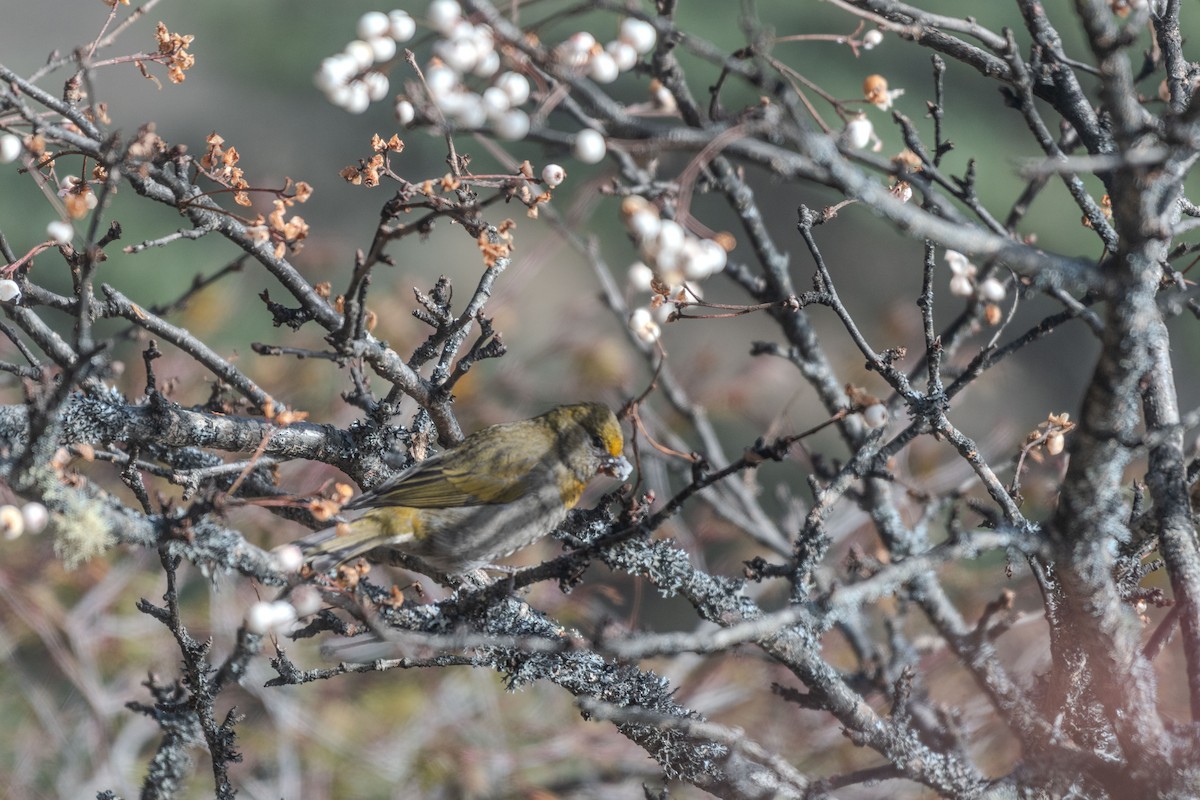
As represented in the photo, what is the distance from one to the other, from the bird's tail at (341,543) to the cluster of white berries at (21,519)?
462 mm

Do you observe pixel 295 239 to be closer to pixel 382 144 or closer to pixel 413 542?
pixel 382 144

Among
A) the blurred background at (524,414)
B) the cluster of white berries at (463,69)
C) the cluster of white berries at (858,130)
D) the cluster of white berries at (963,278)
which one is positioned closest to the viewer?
the cluster of white berries at (463,69)

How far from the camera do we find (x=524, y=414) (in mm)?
3795

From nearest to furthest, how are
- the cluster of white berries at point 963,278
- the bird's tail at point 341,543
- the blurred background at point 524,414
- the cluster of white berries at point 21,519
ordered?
the cluster of white berries at point 21,519 < the bird's tail at point 341,543 < the cluster of white berries at point 963,278 < the blurred background at point 524,414

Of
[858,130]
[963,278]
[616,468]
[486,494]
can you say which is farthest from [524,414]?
[858,130]

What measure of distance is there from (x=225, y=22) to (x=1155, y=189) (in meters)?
7.49

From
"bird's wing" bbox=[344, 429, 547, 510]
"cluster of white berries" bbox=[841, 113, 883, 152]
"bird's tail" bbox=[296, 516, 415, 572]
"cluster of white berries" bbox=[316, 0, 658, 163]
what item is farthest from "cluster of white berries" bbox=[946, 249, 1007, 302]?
"bird's tail" bbox=[296, 516, 415, 572]

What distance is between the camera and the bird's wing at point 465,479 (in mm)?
1854

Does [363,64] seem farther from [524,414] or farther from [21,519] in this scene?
[524,414]

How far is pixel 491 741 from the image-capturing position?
3.09 meters

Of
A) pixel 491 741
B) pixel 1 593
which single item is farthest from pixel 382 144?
pixel 1 593

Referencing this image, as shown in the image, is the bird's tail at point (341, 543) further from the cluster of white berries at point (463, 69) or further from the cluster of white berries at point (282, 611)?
the cluster of white berries at point (463, 69)

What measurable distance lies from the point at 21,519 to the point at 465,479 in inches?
42.3

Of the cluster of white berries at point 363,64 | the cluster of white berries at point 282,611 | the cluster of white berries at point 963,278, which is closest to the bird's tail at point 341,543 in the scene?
the cluster of white berries at point 282,611
